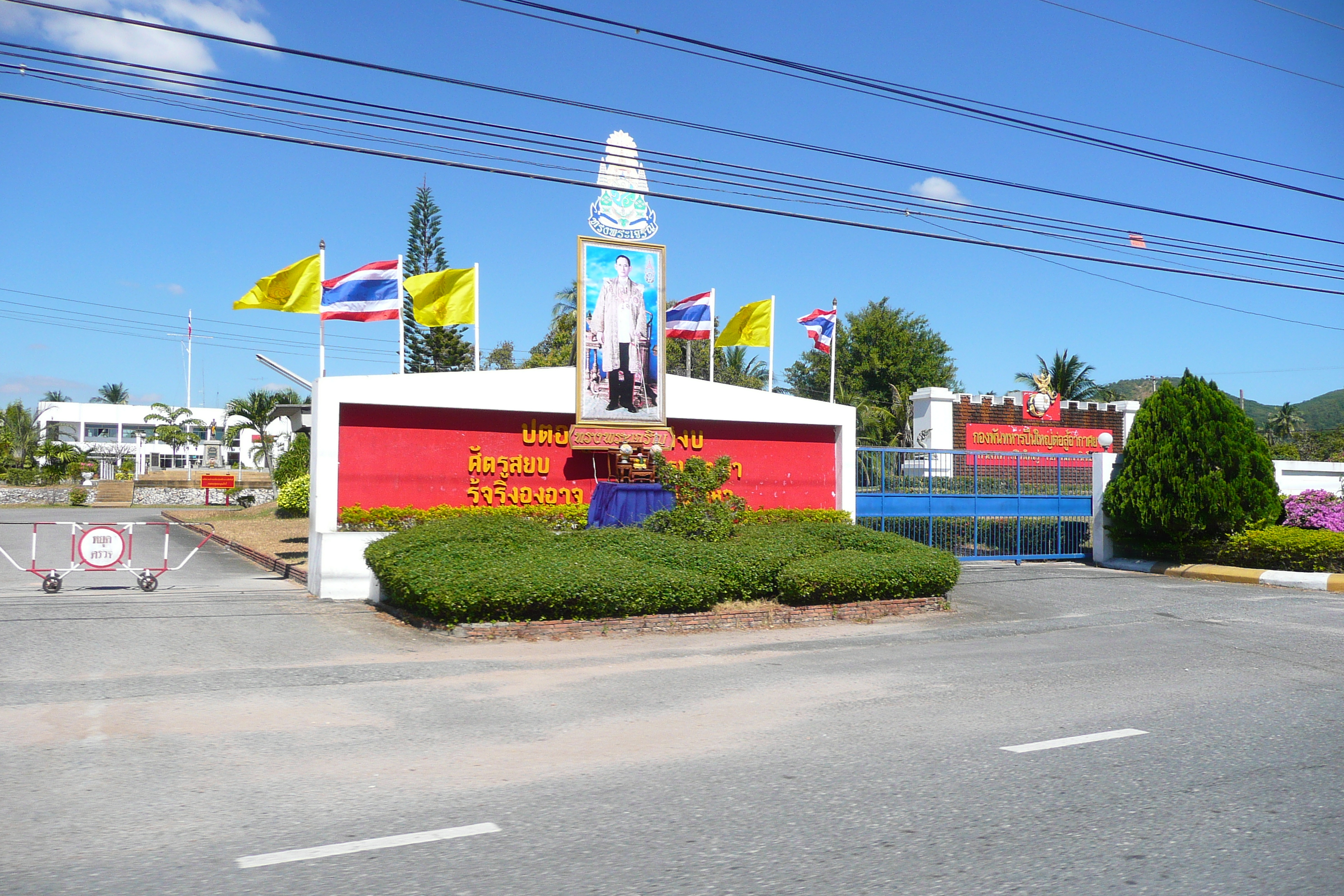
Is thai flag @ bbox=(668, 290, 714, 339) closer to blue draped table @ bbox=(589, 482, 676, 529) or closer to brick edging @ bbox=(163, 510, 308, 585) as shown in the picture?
blue draped table @ bbox=(589, 482, 676, 529)

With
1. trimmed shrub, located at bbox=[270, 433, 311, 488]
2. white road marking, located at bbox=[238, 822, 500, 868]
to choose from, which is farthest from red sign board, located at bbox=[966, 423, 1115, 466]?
white road marking, located at bbox=[238, 822, 500, 868]

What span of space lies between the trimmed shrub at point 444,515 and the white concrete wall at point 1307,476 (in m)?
16.1

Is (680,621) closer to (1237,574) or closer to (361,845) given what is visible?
(361,845)

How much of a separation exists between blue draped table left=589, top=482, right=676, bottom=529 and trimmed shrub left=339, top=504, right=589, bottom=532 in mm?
479

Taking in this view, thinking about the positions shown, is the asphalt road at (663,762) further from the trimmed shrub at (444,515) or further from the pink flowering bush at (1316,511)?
the pink flowering bush at (1316,511)

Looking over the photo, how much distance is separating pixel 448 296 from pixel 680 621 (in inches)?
304

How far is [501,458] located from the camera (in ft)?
53.2

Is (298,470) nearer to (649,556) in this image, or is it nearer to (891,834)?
(649,556)

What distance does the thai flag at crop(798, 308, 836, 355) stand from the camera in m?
20.8

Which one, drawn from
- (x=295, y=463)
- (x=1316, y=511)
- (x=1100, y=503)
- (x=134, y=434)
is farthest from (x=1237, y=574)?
(x=134, y=434)

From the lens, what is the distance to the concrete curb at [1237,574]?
1786cm

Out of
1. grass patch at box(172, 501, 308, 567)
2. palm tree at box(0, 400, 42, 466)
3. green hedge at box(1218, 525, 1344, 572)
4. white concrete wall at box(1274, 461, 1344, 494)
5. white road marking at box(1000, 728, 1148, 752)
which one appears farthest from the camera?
palm tree at box(0, 400, 42, 466)

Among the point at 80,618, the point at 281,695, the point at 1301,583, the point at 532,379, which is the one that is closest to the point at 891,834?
the point at 281,695

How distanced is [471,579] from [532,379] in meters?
5.48
